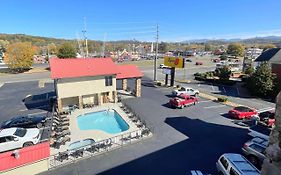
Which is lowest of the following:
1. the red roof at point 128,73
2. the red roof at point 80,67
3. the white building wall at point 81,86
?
the white building wall at point 81,86

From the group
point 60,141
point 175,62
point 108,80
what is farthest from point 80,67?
point 175,62

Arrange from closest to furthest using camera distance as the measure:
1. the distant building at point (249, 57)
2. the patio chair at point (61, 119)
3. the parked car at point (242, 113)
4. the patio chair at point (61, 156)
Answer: the patio chair at point (61, 156), the patio chair at point (61, 119), the parked car at point (242, 113), the distant building at point (249, 57)

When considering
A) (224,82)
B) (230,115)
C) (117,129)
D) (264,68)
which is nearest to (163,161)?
(117,129)

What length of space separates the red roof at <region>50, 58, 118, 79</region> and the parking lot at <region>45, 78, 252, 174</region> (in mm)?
7050

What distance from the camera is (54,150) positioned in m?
19.8

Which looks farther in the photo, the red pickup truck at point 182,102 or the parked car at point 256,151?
the red pickup truck at point 182,102

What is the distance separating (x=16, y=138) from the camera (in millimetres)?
19844

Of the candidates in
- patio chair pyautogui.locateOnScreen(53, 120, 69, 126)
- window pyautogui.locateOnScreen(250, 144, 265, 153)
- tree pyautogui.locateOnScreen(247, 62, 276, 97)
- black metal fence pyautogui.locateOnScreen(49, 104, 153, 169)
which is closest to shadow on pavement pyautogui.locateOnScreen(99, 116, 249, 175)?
window pyautogui.locateOnScreen(250, 144, 265, 153)

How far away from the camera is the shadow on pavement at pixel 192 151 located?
56.2 feet

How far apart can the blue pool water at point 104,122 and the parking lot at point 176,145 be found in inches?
118

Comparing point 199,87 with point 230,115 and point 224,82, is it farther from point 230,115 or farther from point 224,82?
point 230,115

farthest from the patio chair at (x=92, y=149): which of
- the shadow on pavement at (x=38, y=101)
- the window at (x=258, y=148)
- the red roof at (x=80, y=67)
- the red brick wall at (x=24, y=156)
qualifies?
the shadow on pavement at (x=38, y=101)

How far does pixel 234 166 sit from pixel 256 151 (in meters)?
4.24

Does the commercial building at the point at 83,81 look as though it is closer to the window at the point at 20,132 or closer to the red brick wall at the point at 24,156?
the window at the point at 20,132
